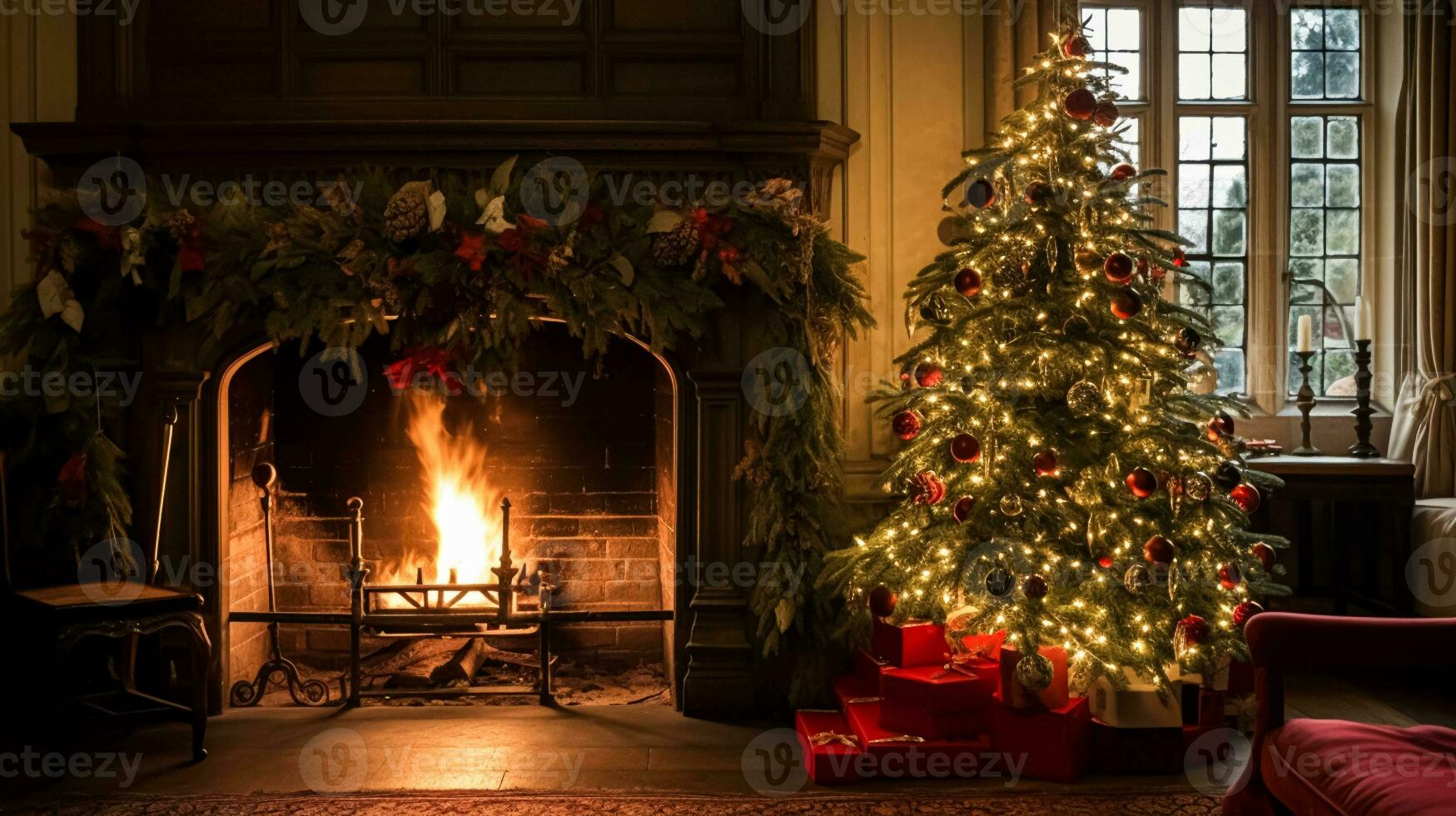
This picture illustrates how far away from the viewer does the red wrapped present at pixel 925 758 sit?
150 inches

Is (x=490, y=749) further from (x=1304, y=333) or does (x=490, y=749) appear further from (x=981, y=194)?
(x=1304, y=333)

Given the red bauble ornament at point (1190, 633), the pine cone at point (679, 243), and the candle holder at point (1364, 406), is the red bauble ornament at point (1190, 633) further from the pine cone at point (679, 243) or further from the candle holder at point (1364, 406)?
the pine cone at point (679, 243)

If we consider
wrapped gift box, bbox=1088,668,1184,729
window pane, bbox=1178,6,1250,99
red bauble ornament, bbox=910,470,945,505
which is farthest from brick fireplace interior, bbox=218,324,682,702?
window pane, bbox=1178,6,1250,99

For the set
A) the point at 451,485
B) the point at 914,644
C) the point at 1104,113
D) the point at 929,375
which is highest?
the point at 1104,113

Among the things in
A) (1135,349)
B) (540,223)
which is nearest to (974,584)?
(1135,349)

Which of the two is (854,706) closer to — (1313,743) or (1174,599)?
(1174,599)

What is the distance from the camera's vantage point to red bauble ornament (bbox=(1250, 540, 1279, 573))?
165 inches

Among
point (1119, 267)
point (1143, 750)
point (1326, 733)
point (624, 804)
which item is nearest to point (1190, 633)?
point (1143, 750)

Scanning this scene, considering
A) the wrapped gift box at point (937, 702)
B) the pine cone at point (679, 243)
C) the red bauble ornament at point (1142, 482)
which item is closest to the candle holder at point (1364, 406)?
the red bauble ornament at point (1142, 482)

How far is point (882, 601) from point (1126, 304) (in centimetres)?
127

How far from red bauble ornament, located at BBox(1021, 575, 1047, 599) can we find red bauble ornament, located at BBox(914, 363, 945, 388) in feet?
2.57

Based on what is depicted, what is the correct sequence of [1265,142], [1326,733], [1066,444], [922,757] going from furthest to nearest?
[1265,142], [1066,444], [922,757], [1326,733]

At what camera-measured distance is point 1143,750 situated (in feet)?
12.7

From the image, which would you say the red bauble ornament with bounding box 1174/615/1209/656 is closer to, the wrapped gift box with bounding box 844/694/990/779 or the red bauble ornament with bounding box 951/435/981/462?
the wrapped gift box with bounding box 844/694/990/779
